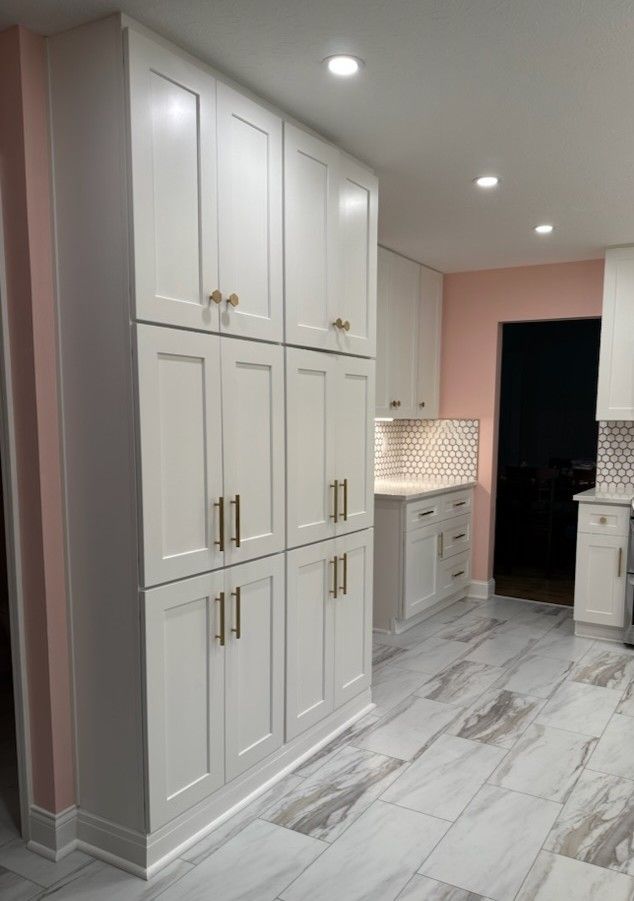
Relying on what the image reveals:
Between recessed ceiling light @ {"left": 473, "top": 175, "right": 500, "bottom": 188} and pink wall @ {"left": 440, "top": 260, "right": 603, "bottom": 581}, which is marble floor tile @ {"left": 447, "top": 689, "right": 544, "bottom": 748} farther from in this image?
recessed ceiling light @ {"left": 473, "top": 175, "right": 500, "bottom": 188}

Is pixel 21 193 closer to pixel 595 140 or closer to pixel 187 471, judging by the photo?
pixel 187 471

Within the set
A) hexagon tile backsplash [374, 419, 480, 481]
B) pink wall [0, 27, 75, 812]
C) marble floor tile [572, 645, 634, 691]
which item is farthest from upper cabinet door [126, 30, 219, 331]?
hexagon tile backsplash [374, 419, 480, 481]

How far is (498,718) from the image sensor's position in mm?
3205

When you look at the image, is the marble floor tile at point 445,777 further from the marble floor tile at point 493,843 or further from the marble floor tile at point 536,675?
the marble floor tile at point 536,675

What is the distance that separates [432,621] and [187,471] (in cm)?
300

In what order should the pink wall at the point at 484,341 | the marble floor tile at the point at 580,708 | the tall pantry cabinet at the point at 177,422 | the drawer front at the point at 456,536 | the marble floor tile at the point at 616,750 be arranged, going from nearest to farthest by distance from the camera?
the tall pantry cabinet at the point at 177,422 < the marble floor tile at the point at 616,750 < the marble floor tile at the point at 580,708 < the drawer front at the point at 456,536 < the pink wall at the point at 484,341

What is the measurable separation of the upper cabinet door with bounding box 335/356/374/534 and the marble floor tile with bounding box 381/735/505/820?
100cm

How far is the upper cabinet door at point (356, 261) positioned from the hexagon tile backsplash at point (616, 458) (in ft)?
8.00

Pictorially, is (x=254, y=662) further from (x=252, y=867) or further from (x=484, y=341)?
(x=484, y=341)

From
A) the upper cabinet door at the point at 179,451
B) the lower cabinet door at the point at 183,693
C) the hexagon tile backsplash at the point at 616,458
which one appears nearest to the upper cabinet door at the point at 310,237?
the upper cabinet door at the point at 179,451

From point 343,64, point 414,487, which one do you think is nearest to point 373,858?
point 343,64

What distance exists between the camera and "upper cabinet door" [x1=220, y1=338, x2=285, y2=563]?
229 centimetres

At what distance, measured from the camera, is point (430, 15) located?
73.6 inches

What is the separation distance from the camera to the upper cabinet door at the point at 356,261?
2.87 m
